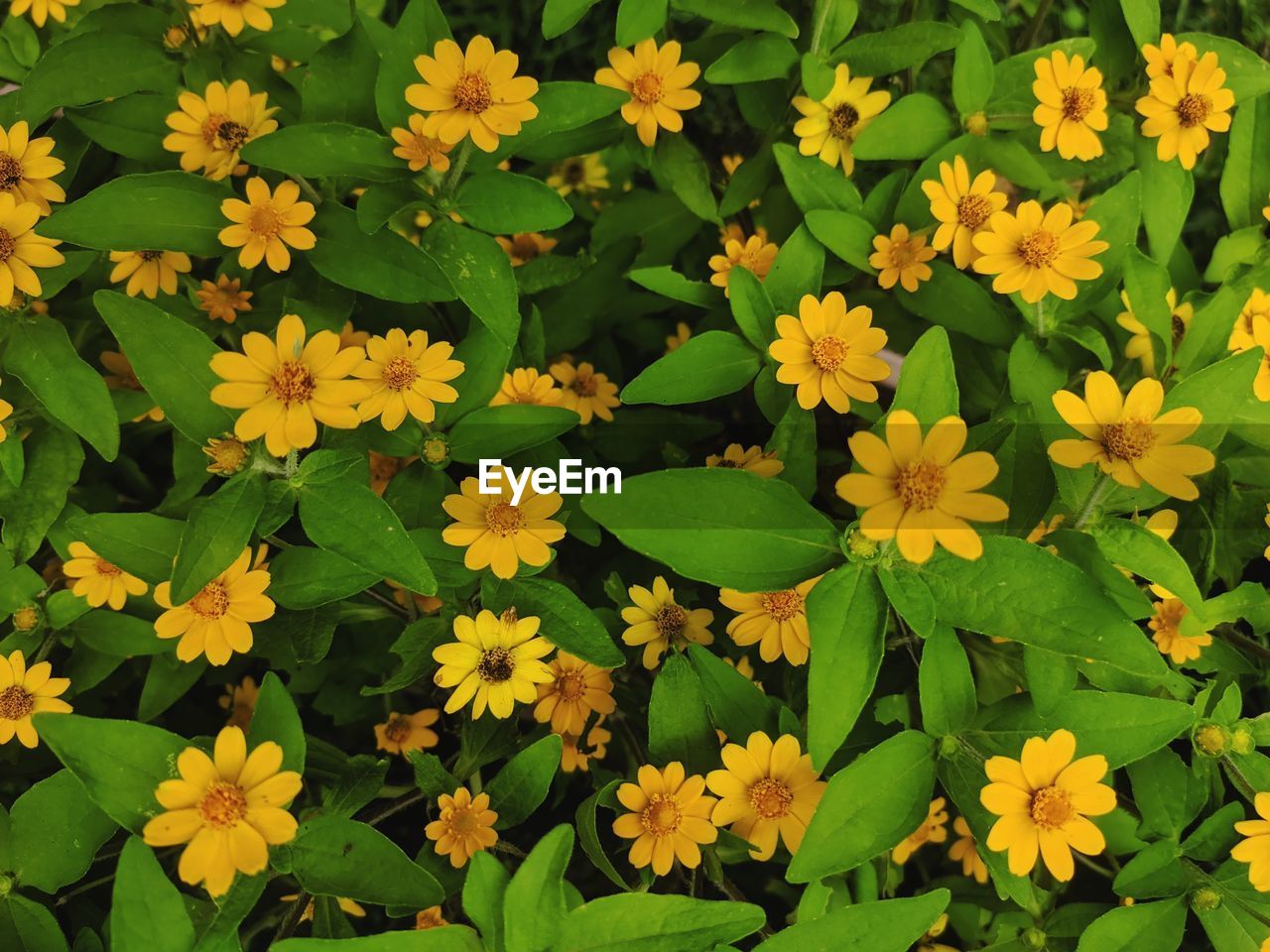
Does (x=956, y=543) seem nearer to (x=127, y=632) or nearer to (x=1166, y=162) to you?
(x=1166, y=162)

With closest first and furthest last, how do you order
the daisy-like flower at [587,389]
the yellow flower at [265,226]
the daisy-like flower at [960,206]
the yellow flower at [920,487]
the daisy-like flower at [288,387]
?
the yellow flower at [920,487], the daisy-like flower at [288,387], the yellow flower at [265,226], the daisy-like flower at [960,206], the daisy-like flower at [587,389]

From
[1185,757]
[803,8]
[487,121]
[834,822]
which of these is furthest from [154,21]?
[1185,757]

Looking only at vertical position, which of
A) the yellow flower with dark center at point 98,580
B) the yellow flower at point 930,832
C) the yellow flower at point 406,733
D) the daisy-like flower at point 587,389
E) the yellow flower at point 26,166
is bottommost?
the yellow flower at point 930,832

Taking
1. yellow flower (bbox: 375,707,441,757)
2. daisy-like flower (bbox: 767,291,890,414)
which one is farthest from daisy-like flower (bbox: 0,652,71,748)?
daisy-like flower (bbox: 767,291,890,414)

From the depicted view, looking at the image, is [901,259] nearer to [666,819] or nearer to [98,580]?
[666,819]

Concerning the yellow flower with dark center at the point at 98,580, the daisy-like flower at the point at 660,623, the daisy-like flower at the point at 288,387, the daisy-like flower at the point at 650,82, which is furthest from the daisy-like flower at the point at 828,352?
the yellow flower with dark center at the point at 98,580

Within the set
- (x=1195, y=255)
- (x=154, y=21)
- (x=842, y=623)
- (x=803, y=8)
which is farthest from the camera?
(x=1195, y=255)

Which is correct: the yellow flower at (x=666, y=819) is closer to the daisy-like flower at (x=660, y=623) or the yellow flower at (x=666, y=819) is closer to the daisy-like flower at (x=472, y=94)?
the daisy-like flower at (x=660, y=623)
